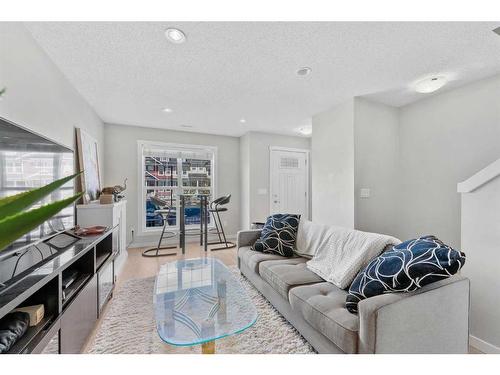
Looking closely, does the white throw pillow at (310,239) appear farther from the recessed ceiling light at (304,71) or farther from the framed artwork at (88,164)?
the framed artwork at (88,164)

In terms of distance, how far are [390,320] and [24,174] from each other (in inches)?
90.0

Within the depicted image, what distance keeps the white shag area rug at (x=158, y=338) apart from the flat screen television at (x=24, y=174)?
782mm

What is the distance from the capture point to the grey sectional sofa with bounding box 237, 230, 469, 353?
1.13m

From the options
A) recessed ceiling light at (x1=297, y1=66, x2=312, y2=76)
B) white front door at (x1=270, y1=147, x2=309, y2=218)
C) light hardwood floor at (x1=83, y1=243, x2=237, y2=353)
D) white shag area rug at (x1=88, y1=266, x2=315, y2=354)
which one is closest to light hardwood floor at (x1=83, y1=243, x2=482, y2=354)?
light hardwood floor at (x1=83, y1=243, x2=237, y2=353)

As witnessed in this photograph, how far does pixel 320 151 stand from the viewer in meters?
3.59

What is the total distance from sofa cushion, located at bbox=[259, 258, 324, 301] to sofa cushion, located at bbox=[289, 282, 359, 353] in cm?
10

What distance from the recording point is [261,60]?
209 centimetres

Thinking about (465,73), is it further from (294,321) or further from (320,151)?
(294,321)

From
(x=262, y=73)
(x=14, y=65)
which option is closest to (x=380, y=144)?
(x=262, y=73)

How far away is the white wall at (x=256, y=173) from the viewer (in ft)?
15.6

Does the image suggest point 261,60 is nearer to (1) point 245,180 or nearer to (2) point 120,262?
(1) point 245,180

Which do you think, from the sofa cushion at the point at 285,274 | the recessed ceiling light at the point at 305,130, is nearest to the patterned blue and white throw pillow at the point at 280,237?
the sofa cushion at the point at 285,274

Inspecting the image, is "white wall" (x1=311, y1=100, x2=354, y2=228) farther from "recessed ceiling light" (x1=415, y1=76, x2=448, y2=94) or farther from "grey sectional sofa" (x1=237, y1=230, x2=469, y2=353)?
"grey sectional sofa" (x1=237, y1=230, x2=469, y2=353)

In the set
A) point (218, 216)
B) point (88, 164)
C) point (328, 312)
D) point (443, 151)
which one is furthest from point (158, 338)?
point (443, 151)
